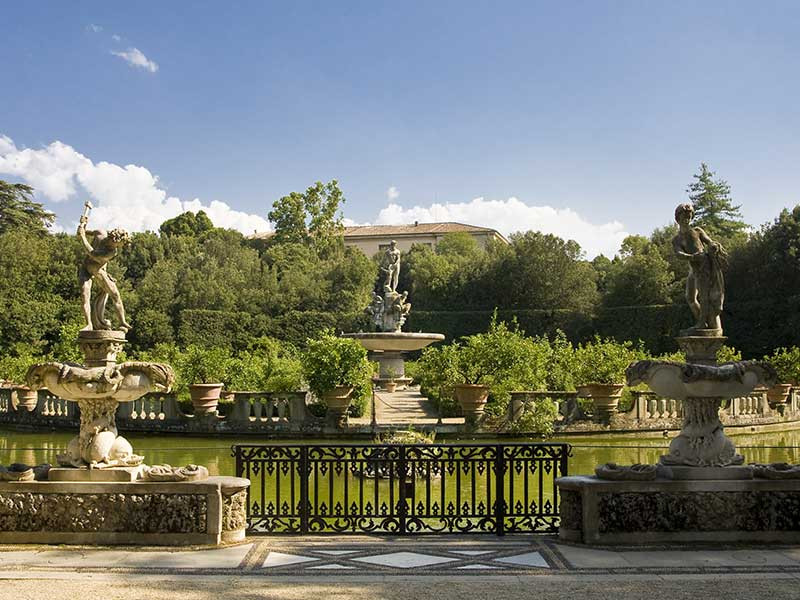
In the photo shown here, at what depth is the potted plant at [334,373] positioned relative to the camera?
17.0 meters

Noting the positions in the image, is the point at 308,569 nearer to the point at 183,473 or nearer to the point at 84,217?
the point at 183,473

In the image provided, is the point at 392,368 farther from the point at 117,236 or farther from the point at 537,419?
the point at 117,236

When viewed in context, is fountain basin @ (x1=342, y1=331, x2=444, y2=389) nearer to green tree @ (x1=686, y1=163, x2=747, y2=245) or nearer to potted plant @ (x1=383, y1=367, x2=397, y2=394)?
potted plant @ (x1=383, y1=367, x2=397, y2=394)

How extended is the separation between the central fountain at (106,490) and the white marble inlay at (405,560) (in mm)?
1329

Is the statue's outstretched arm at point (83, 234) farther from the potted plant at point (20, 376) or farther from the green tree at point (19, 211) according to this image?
the green tree at point (19, 211)

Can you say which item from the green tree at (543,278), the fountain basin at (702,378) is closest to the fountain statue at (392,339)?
the green tree at (543,278)

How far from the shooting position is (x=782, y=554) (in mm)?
6531

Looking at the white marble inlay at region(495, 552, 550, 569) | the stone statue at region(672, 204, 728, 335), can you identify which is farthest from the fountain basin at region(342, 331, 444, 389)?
the white marble inlay at region(495, 552, 550, 569)

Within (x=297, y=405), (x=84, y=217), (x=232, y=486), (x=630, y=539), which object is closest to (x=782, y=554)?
(x=630, y=539)

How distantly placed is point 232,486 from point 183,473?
1.46ft

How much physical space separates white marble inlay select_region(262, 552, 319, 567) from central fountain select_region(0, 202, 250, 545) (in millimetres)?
634

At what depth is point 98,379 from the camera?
22.9 feet

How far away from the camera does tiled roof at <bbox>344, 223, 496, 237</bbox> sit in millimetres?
73875

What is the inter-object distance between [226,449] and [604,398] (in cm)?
767
